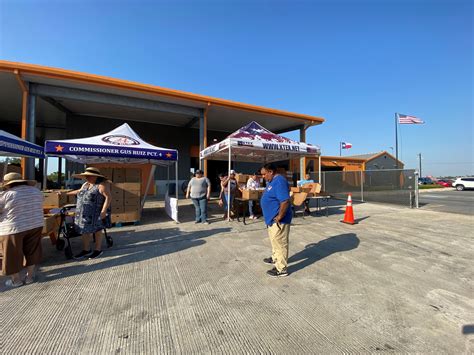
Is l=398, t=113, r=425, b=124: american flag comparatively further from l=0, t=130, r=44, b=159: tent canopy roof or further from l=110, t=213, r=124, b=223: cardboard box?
l=0, t=130, r=44, b=159: tent canopy roof

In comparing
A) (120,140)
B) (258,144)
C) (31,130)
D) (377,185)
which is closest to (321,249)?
(258,144)

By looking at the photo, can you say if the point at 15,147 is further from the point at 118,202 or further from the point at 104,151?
the point at 118,202

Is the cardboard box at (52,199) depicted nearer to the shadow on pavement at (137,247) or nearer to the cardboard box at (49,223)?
the shadow on pavement at (137,247)

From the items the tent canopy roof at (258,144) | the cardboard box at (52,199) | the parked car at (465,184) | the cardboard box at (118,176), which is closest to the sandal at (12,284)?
the cardboard box at (52,199)

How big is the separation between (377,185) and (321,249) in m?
10.4

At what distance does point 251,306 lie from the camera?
8.17 ft

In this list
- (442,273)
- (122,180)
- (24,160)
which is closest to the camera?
(442,273)

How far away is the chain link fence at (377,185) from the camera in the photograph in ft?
35.5

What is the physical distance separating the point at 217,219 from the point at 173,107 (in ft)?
22.9

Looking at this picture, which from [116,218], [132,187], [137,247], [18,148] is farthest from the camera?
[132,187]

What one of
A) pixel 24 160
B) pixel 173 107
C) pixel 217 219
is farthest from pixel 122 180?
pixel 173 107

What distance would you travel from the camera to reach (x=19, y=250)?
9.70ft

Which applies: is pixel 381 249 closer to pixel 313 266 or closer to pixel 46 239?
pixel 313 266

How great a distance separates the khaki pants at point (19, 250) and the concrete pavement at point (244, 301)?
11.9 inches
